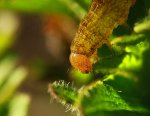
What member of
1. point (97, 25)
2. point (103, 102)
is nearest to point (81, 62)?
point (97, 25)

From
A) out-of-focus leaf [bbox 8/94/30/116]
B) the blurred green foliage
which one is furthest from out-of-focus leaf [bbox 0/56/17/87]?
the blurred green foliage

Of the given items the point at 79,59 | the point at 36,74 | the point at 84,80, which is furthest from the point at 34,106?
the point at 79,59

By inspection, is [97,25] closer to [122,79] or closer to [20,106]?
[122,79]

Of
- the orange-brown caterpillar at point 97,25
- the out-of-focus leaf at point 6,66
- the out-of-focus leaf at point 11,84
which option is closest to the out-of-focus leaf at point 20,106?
the out-of-focus leaf at point 11,84

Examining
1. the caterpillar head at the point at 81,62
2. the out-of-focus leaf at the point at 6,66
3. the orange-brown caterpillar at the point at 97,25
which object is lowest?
the out-of-focus leaf at the point at 6,66

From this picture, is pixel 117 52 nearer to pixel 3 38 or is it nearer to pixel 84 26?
pixel 84 26

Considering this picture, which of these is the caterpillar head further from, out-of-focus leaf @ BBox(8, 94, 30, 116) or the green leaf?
out-of-focus leaf @ BBox(8, 94, 30, 116)

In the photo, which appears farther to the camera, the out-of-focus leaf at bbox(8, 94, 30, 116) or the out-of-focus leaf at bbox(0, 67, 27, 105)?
the out-of-focus leaf at bbox(0, 67, 27, 105)

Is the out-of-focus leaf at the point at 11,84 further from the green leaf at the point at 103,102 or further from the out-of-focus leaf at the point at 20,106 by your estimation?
the green leaf at the point at 103,102
